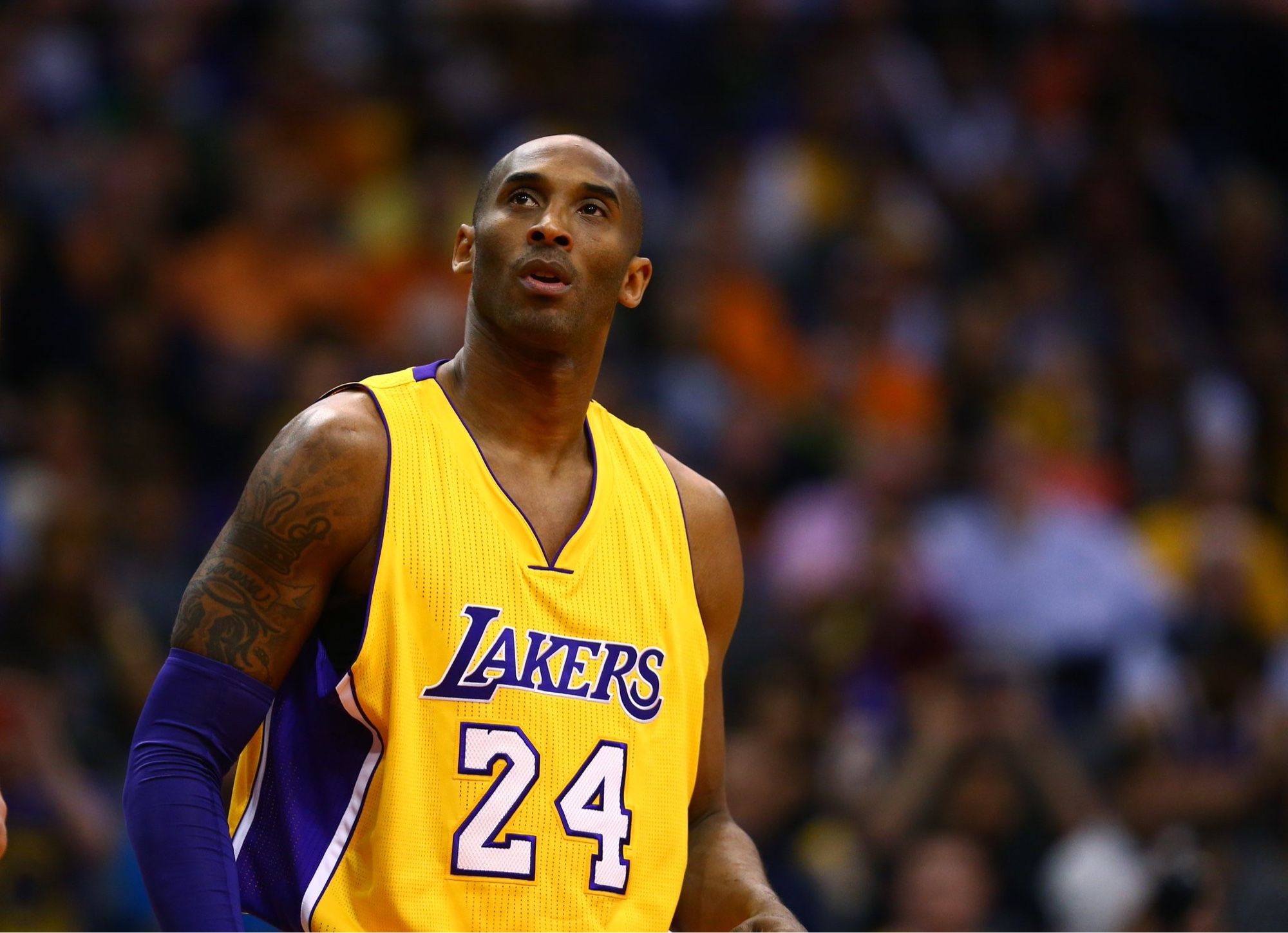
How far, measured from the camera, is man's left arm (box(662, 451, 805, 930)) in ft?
12.1

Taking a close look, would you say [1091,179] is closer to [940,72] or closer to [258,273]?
[940,72]

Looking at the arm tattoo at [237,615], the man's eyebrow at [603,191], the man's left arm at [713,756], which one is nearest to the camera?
the arm tattoo at [237,615]

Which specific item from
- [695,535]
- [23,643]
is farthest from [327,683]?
[23,643]

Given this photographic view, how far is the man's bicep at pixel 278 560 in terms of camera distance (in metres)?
3.14

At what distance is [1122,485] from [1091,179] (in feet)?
7.69

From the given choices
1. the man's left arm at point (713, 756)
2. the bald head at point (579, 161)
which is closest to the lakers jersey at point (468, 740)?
the man's left arm at point (713, 756)

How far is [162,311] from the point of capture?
320 inches

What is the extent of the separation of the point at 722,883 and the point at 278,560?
1167mm

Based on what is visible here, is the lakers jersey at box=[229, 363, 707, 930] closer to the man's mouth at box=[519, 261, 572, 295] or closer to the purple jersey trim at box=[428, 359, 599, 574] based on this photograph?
the purple jersey trim at box=[428, 359, 599, 574]

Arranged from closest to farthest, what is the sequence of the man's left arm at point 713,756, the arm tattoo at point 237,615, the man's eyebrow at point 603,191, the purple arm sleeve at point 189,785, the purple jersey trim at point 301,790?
the purple arm sleeve at point 189,785, the arm tattoo at point 237,615, the purple jersey trim at point 301,790, the man's eyebrow at point 603,191, the man's left arm at point 713,756

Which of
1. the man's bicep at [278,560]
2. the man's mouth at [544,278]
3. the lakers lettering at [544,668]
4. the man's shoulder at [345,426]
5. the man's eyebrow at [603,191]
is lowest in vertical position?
the lakers lettering at [544,668]

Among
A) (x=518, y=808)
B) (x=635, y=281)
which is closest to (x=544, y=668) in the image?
(x=518, y=808)

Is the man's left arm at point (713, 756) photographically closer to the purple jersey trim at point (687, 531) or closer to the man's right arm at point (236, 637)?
the purple jersey trim at point (687, 531)

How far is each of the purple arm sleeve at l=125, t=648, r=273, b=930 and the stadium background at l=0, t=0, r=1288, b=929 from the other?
3015 millimetres
